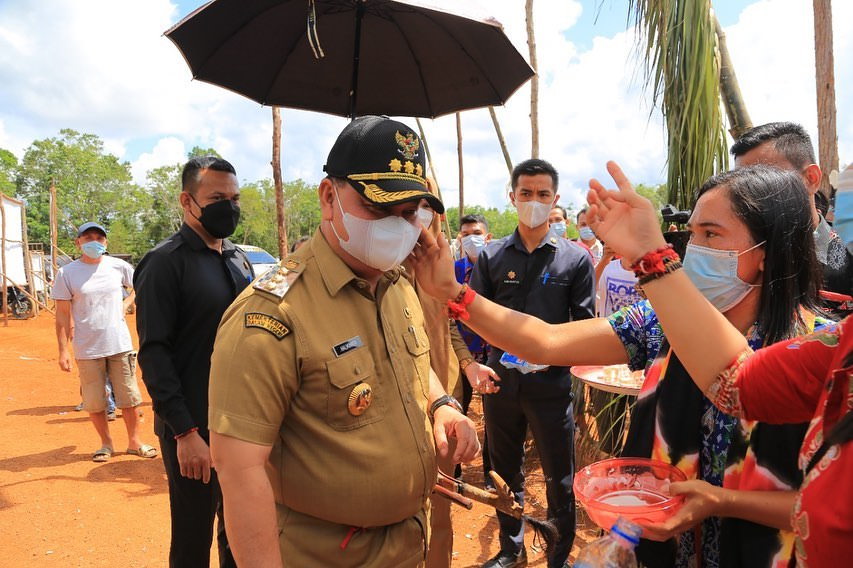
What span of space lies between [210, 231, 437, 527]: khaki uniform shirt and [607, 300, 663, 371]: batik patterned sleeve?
0.78 m

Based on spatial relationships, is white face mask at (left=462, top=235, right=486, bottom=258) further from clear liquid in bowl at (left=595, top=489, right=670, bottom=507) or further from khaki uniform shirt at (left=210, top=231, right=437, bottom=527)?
clear liquid in bowl at (left=595, top=489, right=670, bottom=507)

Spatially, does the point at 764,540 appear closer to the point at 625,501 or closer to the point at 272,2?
the point at 625,501

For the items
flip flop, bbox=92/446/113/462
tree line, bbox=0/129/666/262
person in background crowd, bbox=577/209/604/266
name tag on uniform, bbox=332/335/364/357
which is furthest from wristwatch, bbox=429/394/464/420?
tree line, bbox=0/129/666/262

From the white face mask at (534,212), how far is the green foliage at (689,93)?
52.8 inches

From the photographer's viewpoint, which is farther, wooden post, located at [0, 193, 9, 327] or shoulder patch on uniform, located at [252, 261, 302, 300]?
wooden post, located at [0, 193, 9, 327]

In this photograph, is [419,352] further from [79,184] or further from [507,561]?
[79,184]

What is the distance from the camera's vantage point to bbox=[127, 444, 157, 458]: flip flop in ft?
19.0

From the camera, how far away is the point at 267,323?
1.45 m

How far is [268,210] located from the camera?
6212 cm

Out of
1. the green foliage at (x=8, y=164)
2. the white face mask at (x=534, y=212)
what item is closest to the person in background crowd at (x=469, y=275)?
the white face mask at (x=534, y=212)

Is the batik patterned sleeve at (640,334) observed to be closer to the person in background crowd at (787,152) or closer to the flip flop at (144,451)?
the person in background crowd at (787,152)

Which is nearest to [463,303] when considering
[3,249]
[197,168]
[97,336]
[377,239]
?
[377,239]

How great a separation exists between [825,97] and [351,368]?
249 inches

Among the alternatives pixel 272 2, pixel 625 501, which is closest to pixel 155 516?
pixel 272 2
